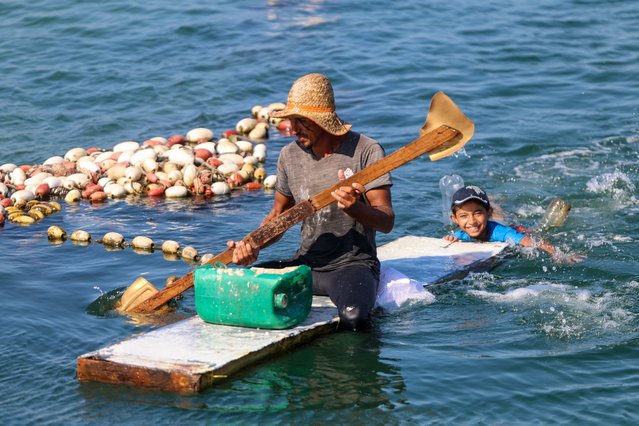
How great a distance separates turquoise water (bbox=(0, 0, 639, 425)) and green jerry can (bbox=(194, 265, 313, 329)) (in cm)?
25

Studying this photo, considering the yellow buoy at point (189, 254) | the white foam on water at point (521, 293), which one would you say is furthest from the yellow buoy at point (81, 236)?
the white foam on water at point (521, 293)

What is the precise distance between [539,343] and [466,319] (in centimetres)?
60

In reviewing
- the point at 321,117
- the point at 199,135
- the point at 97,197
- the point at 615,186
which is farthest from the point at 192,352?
the point at 199,135

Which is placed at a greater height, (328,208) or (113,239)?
(328,208)

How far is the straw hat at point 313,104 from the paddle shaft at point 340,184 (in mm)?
366

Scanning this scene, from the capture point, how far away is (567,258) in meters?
7.68

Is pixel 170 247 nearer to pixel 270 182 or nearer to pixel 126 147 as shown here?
pixel 270 182

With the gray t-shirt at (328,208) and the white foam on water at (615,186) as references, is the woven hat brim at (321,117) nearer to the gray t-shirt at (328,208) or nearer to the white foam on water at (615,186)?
the gray t-shirt at (328,208)

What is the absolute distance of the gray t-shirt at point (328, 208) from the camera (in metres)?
6.19

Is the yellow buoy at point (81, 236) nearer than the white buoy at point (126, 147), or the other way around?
the yellow buoy at point (81, 236)

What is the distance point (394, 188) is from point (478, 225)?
2.18 metres

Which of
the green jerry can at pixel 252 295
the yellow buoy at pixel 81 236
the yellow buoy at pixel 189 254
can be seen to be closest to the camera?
the green jerry can at pixel 252 295

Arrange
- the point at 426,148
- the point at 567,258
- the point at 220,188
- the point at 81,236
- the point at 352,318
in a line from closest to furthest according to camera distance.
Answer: the point at 426,148, the point at 352,318, the point at 567,258, the point at 81,236, the point at 220,188

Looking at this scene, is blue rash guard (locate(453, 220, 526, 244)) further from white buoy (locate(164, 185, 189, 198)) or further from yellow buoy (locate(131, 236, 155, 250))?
white buoy (locate(164, 185, 189, 198))
